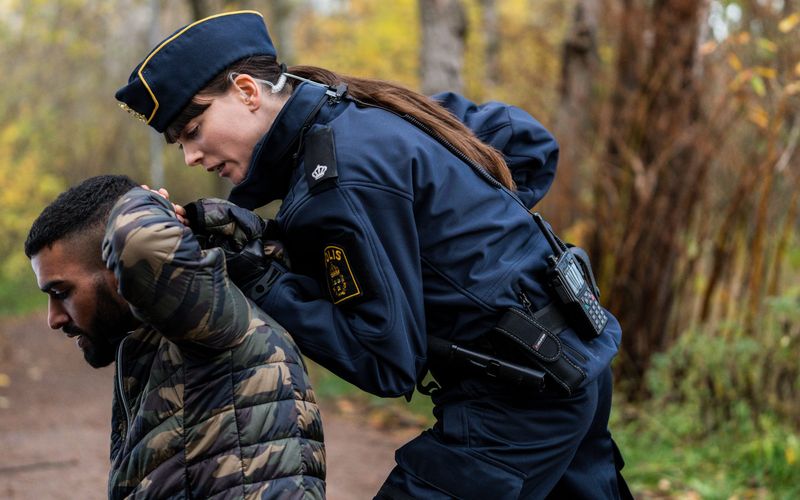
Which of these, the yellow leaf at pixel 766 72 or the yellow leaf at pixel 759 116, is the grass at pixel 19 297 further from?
the yellow leaf at pixel 766 72

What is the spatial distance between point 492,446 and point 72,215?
49.7 inches

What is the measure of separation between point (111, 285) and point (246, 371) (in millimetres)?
441

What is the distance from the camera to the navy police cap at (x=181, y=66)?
2480mm

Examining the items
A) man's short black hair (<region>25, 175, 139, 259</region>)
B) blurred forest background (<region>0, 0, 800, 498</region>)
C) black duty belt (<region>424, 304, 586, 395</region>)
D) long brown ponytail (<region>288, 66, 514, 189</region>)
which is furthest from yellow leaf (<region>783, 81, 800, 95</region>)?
man's short black hair (<region>25, 175, 139, 259</region>)

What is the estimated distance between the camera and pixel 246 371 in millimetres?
2121

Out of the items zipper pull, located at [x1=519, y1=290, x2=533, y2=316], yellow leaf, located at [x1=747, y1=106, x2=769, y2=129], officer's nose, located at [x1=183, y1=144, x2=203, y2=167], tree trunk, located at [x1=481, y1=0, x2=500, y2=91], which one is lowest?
tree trunk, located at [x1=481, y1=0, x2=500, y2=91]

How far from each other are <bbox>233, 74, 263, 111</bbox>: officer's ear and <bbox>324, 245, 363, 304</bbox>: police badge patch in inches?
19.9

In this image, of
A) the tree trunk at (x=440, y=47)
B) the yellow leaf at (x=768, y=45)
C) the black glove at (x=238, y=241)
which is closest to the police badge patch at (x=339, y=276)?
the black glove at (x=238, y=241)

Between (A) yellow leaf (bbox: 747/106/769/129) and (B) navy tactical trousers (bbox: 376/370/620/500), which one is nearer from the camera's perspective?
(B) navy tactical trousers (bbox: 376/370/620/500)

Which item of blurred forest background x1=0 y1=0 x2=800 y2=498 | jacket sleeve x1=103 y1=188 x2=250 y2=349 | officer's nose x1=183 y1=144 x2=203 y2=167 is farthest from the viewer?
blurred forest background x1=0 y1=0 x2=800 y2=498

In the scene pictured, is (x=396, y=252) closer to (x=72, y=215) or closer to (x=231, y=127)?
(x=231, y=127)

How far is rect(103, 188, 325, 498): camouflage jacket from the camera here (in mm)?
1964

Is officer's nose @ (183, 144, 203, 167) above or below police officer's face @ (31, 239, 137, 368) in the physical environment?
above

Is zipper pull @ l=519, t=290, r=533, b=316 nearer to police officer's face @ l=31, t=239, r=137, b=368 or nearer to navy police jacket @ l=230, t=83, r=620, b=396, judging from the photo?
navy police jacket @ l=230, t=83, r=620, b=396
